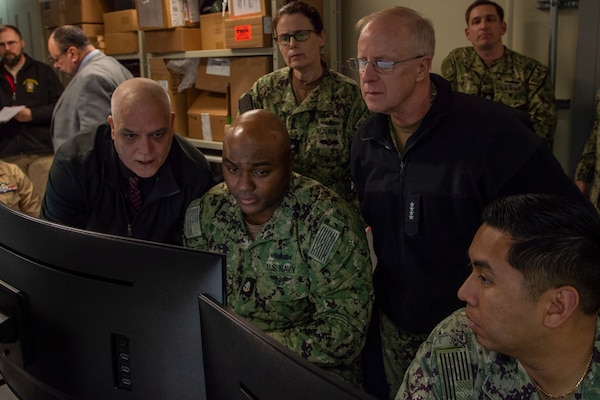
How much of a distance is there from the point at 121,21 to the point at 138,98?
3057mm

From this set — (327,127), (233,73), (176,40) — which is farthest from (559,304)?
(176,40)

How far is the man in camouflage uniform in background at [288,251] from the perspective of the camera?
145 cm

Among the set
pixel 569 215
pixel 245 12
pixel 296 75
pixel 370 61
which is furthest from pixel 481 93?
pixel 569 215

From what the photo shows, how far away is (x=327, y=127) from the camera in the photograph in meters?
2.53

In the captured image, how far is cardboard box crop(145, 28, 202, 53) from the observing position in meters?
3.94

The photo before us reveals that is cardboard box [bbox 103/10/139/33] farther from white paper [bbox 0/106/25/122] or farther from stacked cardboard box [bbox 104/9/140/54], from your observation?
white paper [bbox 0/106/25/122]

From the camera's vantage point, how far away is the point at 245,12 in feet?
11.4

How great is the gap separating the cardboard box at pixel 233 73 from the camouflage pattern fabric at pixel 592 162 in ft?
5.55

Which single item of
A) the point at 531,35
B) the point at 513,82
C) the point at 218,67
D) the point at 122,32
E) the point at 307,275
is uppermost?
the point at 122,32

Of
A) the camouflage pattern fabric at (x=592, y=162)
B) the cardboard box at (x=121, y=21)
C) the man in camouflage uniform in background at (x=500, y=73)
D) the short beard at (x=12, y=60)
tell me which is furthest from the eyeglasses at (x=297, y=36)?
the short beard at (x=12, y=60)

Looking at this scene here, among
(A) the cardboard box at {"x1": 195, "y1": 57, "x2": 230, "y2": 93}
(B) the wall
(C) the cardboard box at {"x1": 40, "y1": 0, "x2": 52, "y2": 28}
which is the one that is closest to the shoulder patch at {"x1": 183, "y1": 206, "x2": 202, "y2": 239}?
(A) the cardboard box at {"x1": 195, "y1": 57, "x2": 230, "y2": 93}

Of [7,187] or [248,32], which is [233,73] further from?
[7,187]

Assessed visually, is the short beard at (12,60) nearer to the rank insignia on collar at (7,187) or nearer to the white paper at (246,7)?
the rank insignia on collar at (7,187)

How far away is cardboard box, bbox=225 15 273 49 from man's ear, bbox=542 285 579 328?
2675 millimetres
